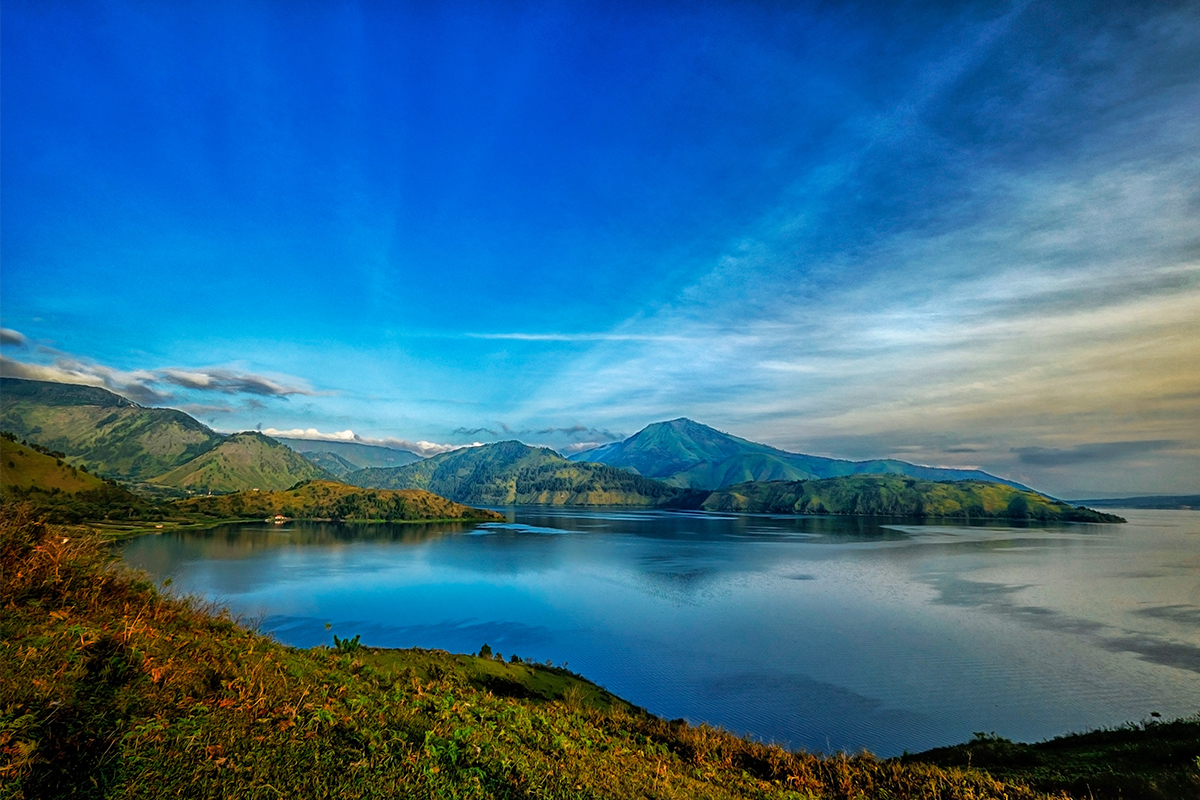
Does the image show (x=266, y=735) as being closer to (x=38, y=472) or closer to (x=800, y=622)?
(x=800, y=622)

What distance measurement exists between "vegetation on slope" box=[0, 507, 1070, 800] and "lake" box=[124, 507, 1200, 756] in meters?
4.47

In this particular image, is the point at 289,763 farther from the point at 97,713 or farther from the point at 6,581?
the point at 6,581

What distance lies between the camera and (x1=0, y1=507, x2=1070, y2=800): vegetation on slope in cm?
449

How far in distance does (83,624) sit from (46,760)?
324 centimetres

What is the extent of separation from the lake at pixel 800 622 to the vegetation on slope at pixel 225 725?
447 cm

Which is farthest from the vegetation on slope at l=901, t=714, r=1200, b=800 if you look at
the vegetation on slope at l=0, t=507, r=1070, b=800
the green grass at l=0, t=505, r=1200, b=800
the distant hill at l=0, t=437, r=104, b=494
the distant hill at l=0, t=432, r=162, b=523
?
the distant hill at l=0, t=437, r=104, b=494

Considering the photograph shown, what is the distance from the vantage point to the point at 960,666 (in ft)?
119

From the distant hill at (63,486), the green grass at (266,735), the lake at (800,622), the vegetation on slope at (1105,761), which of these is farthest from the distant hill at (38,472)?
the vegetation on slope at (1105,761)

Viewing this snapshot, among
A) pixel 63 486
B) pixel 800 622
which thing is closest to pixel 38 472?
pixel 63 486

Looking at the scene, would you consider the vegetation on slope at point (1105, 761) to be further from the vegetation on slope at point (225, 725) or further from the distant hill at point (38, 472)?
the distant hill at point (38, 472)

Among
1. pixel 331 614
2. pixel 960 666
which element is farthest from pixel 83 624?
pixel 331 614

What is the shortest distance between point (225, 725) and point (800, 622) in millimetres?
51472

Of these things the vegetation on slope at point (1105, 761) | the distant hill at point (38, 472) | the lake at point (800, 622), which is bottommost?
the lake at point (800, 622)

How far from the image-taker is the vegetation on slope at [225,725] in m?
4.49
